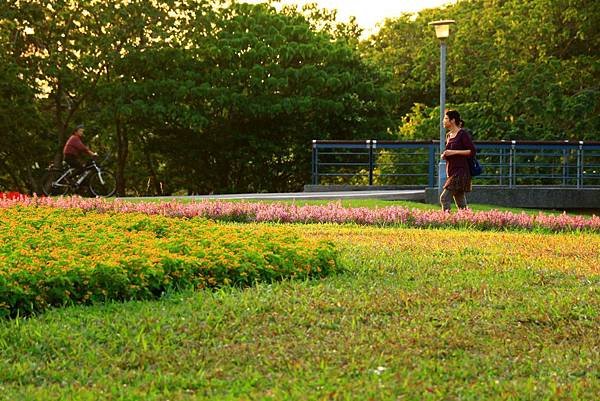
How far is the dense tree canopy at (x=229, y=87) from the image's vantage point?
97.9 feet

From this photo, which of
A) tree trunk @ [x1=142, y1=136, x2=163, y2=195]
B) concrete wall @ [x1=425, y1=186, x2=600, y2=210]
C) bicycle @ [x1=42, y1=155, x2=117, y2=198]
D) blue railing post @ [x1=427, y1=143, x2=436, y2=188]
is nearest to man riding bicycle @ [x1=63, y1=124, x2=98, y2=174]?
bicycle @ [x1=42, y1=155, x2=117, y2=198]

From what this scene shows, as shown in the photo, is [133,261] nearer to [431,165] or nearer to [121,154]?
[431,165]

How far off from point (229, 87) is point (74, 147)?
870 cm

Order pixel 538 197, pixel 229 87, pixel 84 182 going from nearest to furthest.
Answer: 1. pixel 84 182
2. pixel 538 197
3. pixel 229 87

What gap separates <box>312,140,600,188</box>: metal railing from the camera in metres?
24.7

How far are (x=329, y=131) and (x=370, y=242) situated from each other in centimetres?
2091

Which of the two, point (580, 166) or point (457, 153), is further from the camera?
point (580, 166)

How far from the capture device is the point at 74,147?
22547mm

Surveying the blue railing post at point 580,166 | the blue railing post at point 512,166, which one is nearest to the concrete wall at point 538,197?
the blue railing post at point 512,166

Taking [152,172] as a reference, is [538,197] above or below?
below

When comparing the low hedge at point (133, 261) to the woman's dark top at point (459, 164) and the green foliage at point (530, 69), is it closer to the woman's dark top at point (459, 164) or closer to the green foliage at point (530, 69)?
the woman's dark top at point (459, 164)

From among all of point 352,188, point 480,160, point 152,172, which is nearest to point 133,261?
point 352,188

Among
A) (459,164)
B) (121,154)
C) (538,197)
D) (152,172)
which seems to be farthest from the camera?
(152,172)

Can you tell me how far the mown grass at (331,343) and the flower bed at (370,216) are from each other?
569 cm
